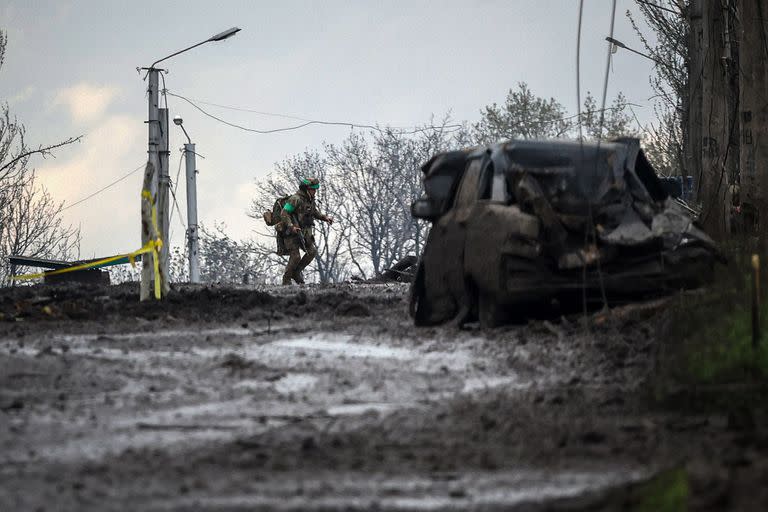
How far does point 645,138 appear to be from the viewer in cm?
5203

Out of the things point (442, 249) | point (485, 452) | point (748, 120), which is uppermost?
point (748, 120)

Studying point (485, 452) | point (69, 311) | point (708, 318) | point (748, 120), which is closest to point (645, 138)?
point (748, 120)

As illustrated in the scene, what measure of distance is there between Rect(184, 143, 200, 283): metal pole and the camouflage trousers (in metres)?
11.6

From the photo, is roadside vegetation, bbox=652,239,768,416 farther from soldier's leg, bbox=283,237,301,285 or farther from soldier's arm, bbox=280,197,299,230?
soldier's leg, bbox=283,237,301,285

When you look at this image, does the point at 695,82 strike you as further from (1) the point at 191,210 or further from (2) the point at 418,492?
(1) the point at 191,210

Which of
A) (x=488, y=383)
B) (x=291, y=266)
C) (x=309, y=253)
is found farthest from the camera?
(x=291, y=266)

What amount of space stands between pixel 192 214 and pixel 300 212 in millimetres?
17340

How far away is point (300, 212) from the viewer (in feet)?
84.0

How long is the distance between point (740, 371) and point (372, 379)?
2.51 meters

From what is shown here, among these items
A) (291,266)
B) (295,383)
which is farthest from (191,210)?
(295,383)

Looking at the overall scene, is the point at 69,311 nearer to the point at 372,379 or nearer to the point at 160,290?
the point at 160,290

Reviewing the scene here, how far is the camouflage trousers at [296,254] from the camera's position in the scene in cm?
2547

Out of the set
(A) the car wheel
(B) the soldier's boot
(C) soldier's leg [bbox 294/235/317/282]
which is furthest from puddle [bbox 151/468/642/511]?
(B) the soldier's boot

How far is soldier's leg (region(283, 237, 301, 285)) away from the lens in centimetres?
2553
